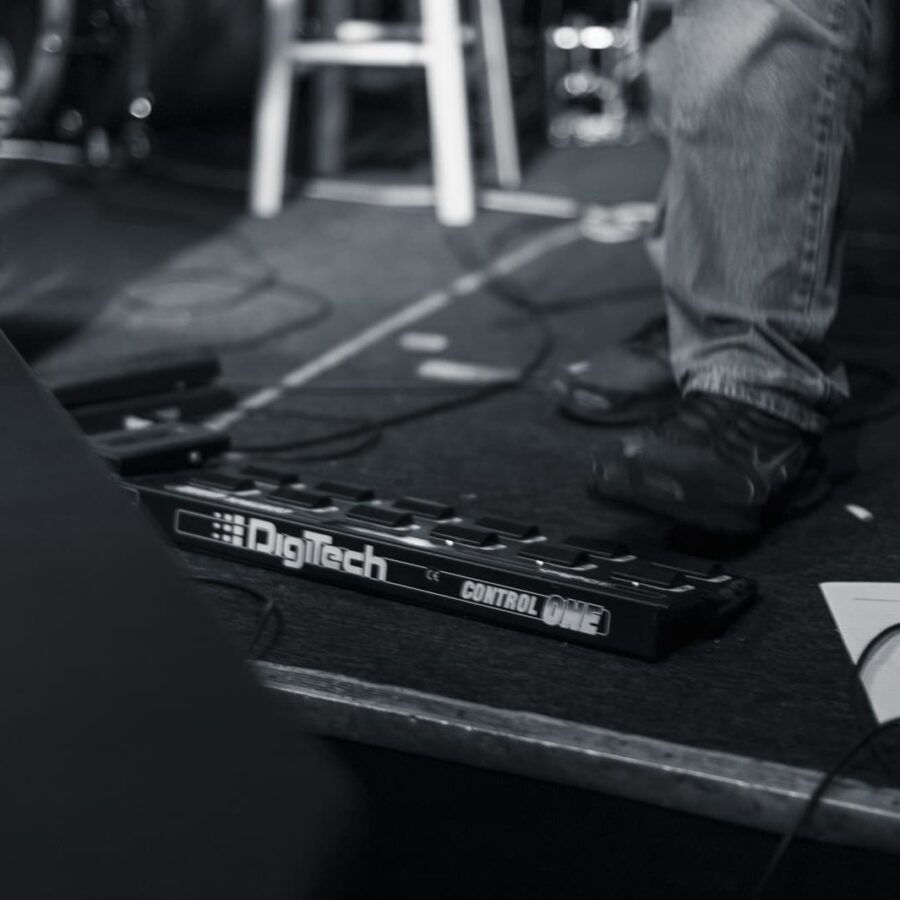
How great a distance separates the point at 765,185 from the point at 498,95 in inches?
76.8

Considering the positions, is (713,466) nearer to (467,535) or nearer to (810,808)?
(467,535)

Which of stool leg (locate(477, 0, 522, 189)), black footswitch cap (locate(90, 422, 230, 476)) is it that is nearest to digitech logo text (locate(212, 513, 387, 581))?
black footswitch cap (locate(90, 422, 230, 476))

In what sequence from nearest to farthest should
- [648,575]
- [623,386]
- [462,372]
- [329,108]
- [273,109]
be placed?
1. [648,575]
2. [623,386]
3. [462,372]
4. [273,109]
5. [329,108]

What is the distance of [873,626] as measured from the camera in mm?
854

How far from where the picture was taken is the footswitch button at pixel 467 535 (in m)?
0.86

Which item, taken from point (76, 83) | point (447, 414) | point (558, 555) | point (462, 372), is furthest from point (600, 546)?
point (76, 83)

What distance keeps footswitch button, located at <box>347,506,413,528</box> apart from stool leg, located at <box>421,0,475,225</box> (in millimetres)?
1470

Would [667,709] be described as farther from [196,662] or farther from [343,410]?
[343,410]

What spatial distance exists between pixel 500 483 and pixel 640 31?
0.53 m

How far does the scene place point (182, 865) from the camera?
1.26ft

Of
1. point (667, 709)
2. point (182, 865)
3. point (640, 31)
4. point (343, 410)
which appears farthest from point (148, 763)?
point (640, 31)

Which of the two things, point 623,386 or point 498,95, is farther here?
point 498,95

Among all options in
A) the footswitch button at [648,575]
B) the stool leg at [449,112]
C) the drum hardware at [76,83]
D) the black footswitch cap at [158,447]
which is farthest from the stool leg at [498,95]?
the footswitch button at [648,575]

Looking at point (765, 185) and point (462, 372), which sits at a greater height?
point (765, 185)
